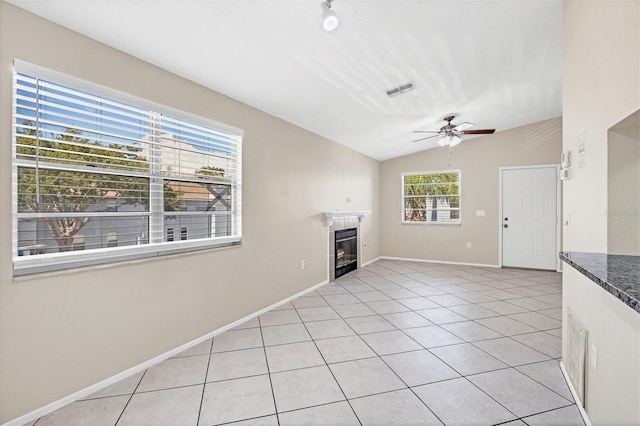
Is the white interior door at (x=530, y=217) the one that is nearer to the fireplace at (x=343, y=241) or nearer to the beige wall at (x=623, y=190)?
the fireplace at (x=343, y=241)

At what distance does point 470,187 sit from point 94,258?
652 cm

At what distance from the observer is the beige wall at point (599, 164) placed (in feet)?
4.12

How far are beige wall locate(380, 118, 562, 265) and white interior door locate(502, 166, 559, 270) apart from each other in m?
0.18

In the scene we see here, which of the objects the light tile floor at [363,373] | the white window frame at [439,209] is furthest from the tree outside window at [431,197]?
the light tile floor at [363,373]

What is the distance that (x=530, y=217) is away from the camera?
5.82 m

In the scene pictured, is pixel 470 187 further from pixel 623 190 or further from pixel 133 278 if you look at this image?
pixel 133 278

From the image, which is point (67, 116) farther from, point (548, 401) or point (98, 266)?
point (548, 401)

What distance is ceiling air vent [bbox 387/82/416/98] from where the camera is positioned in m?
3.33

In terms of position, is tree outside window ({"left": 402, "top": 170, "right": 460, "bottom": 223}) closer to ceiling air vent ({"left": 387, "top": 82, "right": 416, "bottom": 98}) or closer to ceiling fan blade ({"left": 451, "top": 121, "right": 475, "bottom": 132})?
ceiling fan blade ({"left": 451, "top": 121, "right": 475, "bottom": 132})

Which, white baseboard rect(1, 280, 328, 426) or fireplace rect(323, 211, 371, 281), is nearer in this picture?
white baseboard rect(1, 280, 328, 426)

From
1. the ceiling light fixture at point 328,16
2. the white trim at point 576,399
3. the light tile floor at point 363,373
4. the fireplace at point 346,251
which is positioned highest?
the ceiling light fixture at point 328,16

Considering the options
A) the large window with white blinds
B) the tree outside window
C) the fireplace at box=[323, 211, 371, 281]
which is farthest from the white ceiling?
the tree outside window

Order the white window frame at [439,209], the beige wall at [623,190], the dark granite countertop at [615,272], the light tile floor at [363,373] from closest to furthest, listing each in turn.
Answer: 1. the dark granite countertop at [615,272]
2. the beige wall at [623,190]
3. the light tile floor at [363,373]
4. the white window frame at [439,209]

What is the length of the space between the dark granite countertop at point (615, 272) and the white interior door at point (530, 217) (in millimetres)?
5043
